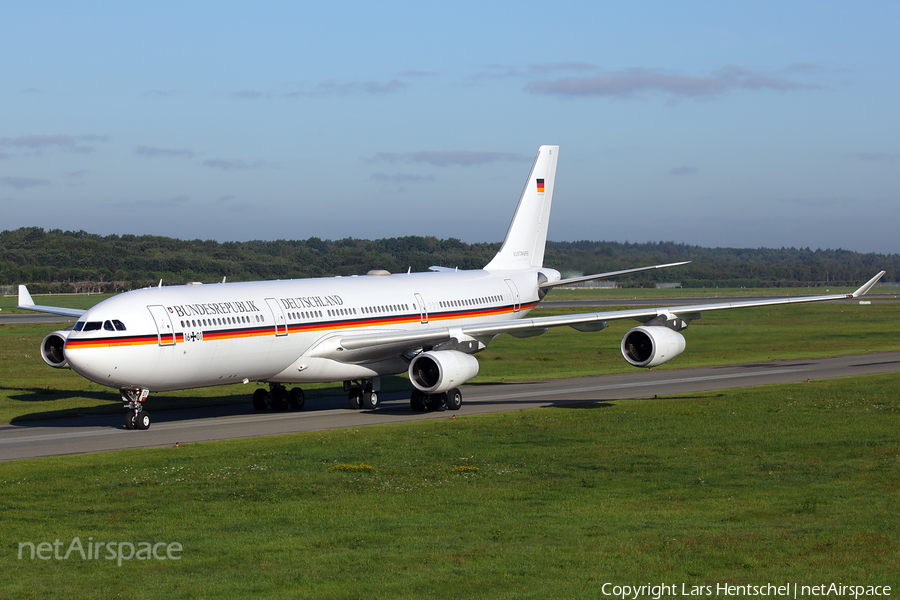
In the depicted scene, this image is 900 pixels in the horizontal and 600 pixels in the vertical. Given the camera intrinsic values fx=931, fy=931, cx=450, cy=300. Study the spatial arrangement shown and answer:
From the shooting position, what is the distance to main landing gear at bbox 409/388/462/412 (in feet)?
108

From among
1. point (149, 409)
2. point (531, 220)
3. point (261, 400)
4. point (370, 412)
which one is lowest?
point (370, 412)

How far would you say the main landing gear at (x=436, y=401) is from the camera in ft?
108

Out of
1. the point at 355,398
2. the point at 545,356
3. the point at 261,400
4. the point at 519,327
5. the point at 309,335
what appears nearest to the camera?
the point at 309,335

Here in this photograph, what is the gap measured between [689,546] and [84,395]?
30948 mm

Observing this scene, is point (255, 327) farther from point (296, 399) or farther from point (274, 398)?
point (296, 399)

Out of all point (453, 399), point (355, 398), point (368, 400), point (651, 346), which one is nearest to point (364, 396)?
point (368, 400)

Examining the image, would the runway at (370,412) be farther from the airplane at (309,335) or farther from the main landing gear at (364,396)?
the airplane at (309,335)

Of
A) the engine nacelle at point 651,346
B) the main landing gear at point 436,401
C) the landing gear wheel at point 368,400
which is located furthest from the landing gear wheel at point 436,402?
the engine nacelle at point 651,346

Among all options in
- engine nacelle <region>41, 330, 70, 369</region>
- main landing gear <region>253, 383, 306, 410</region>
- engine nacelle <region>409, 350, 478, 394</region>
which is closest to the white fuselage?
engine nacelle <region>409, 350, 478, 394</region>

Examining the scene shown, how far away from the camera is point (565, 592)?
11.7m

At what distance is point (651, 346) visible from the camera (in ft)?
105

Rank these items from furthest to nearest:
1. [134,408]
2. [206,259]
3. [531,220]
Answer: [206,259], [531,220], [134,408]

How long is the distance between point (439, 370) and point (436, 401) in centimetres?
213

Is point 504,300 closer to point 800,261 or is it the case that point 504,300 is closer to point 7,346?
point 7,346
